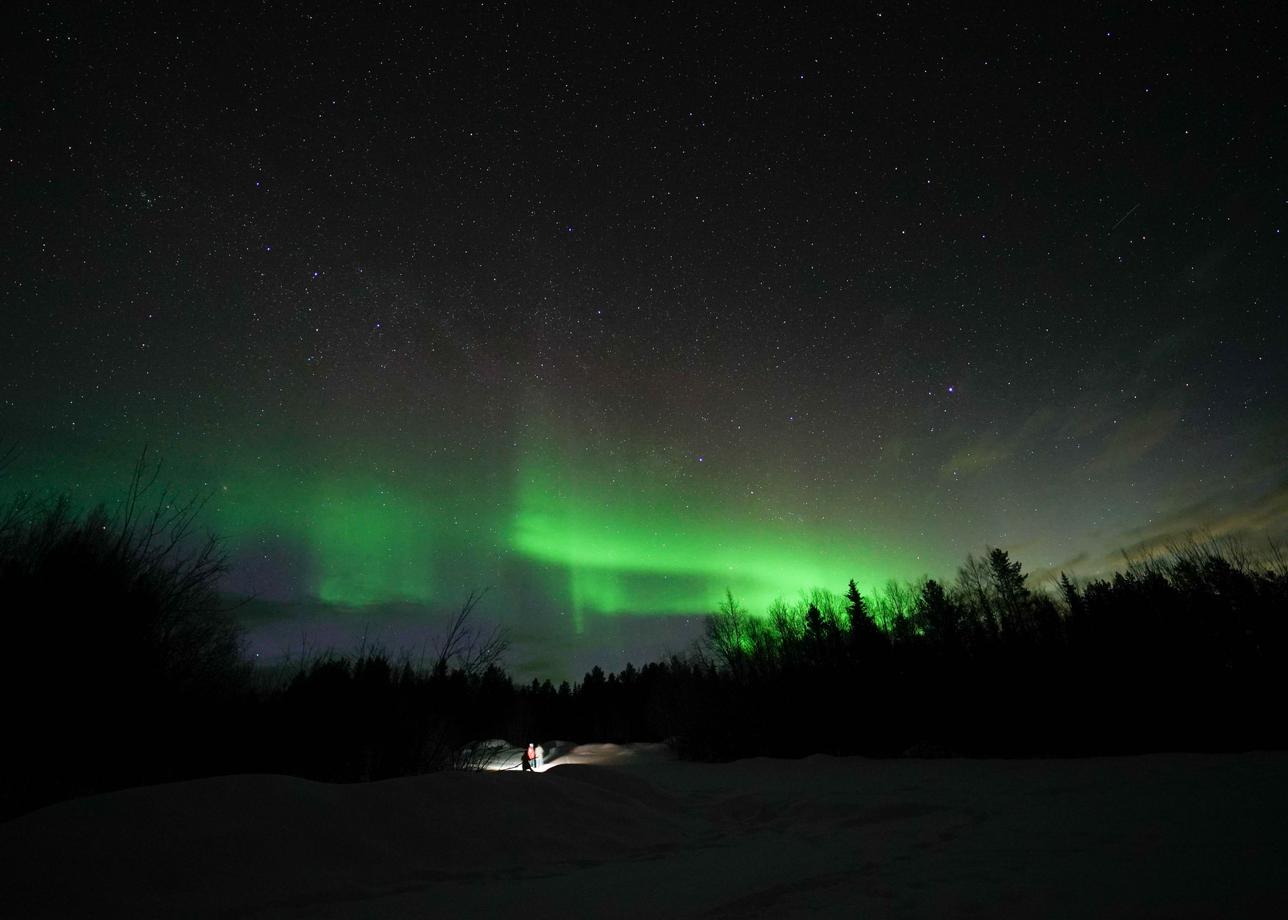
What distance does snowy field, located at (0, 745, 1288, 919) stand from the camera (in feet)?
10.2

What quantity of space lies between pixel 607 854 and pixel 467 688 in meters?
5.38

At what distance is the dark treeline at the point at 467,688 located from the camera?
6844 mm

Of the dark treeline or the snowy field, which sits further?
A: the dark treeline

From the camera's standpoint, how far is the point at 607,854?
16.4 ft

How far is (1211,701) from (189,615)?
70.3 feet

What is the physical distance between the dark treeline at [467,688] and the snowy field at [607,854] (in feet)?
11.7

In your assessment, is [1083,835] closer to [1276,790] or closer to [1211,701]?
[1276,790]

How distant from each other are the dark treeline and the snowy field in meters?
3.57

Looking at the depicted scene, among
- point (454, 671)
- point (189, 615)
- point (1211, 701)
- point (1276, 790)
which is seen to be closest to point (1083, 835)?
point (1276, 790)

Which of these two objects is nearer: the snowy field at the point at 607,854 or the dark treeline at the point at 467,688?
the snowy field at the point at 607,854

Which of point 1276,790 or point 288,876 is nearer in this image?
point 288,876

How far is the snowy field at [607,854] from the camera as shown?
310cm

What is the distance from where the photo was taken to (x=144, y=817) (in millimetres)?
3855

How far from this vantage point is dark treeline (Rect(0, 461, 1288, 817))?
6.84 metres
